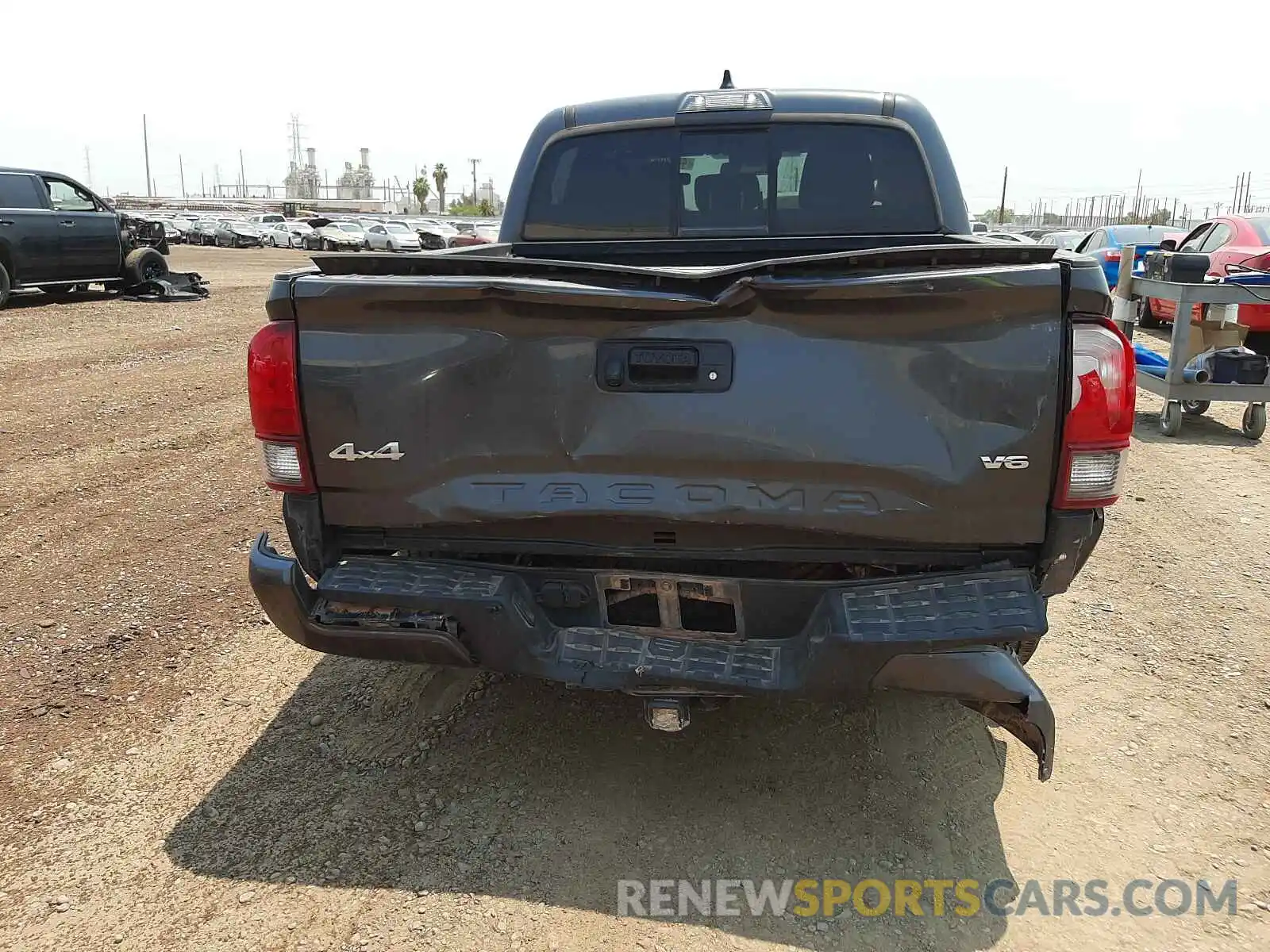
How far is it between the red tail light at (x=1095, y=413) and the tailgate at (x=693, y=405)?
43 mm

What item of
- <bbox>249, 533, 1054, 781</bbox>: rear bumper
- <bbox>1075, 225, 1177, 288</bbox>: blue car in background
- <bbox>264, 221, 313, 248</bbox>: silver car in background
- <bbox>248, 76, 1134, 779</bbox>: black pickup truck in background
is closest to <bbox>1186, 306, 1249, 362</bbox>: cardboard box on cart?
<bbox>1075, 225, 1177, 288</bbox>: blue car in background

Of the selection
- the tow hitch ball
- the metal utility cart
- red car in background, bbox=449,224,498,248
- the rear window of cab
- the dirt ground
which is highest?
the rear window of cab

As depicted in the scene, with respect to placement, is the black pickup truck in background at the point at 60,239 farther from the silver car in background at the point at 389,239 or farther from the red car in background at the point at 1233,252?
the silver car in background at the point at 389,239

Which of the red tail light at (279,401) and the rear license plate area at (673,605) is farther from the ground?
the red tail light at (279,401)

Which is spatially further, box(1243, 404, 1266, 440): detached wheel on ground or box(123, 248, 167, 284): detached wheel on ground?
box(123, 248, 167, 284): detached wheel on ground

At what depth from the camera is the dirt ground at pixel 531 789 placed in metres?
2.44

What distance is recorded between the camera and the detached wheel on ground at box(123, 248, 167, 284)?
16.1 metres

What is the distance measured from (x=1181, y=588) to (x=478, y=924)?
384cm

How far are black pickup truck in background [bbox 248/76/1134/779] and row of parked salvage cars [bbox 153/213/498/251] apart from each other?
3199cm

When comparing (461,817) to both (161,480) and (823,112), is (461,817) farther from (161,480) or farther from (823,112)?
(161,480)

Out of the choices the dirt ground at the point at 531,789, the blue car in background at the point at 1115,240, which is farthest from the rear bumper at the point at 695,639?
the blue car in background at the point at 1115,240

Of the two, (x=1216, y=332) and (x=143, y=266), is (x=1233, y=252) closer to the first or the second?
(x=1216, y=332)

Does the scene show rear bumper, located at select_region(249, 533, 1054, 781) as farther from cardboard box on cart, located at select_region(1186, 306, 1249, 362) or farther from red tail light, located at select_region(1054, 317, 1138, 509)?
cardboard box on cart, located at select_region(1186, 306, 1249, 362)

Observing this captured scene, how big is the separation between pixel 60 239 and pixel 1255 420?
1607cm
